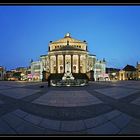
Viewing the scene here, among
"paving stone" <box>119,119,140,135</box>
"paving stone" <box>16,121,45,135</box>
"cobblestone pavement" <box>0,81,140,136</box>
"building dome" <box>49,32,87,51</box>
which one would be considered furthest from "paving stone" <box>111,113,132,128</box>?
"building dome" <box>49,32,87,51</box>

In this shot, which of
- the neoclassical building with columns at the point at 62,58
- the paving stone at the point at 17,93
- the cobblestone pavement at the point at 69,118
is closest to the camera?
the cobblestone pavement at the point at 69,118

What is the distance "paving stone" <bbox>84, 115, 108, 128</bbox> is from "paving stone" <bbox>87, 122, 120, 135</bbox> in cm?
20

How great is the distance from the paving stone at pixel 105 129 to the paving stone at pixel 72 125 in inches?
12.2

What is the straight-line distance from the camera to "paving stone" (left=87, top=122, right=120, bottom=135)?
5902mm

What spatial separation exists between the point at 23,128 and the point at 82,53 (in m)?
79.8

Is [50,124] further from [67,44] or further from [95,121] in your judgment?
[67,44]

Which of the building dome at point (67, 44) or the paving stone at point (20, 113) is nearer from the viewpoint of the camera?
the paving stone at point (20, 113)

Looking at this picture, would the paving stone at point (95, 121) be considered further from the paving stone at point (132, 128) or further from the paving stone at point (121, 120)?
the paving stone at point (132, 128)

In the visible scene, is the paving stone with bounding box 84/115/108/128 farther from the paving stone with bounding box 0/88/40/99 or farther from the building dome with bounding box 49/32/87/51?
the building dome with bounding box 49/32/87/51

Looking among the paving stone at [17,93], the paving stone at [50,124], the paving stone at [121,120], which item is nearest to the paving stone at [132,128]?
the paving stone at [121,120]

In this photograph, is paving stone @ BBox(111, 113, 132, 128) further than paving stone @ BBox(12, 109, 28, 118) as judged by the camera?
No

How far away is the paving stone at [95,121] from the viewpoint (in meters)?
6.32

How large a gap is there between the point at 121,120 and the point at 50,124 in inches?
86.6

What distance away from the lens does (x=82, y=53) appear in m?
85.2
